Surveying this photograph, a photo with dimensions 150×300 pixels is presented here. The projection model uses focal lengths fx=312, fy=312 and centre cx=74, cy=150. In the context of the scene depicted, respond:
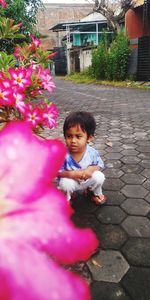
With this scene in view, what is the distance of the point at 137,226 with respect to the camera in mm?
2131

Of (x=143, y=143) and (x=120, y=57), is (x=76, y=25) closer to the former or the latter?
(x=120, y=57)

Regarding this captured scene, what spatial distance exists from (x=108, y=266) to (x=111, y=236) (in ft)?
0.95

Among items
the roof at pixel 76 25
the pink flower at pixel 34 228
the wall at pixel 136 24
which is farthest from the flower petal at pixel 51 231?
the roof at pixel 76 25

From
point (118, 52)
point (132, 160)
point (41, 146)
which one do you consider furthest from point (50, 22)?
point (41, 146)

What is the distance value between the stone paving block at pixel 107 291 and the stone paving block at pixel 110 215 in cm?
63

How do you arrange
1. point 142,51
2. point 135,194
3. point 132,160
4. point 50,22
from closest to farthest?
1. point 135,194
2. point 132,160
3. point 142,51
4. point 50,22

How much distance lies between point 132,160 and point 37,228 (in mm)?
3332

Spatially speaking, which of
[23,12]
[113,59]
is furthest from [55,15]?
[23,12]

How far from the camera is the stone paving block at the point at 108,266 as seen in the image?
167 cm

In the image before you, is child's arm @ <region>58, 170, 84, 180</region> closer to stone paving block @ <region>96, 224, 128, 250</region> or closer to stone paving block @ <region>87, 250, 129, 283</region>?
stone paving block @ <region>96, 224, 128, 250</region>

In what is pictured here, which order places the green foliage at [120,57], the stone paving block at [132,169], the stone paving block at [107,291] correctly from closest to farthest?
the stone paving block at [107,291], the stone paving block at [132,169], the green foliage at [120,57]

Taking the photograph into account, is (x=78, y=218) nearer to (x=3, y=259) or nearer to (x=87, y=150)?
(x=87, y=150)

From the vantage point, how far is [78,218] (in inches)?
89.6

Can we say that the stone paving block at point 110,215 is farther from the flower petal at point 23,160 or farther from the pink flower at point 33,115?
the flower petal at point 23,160
